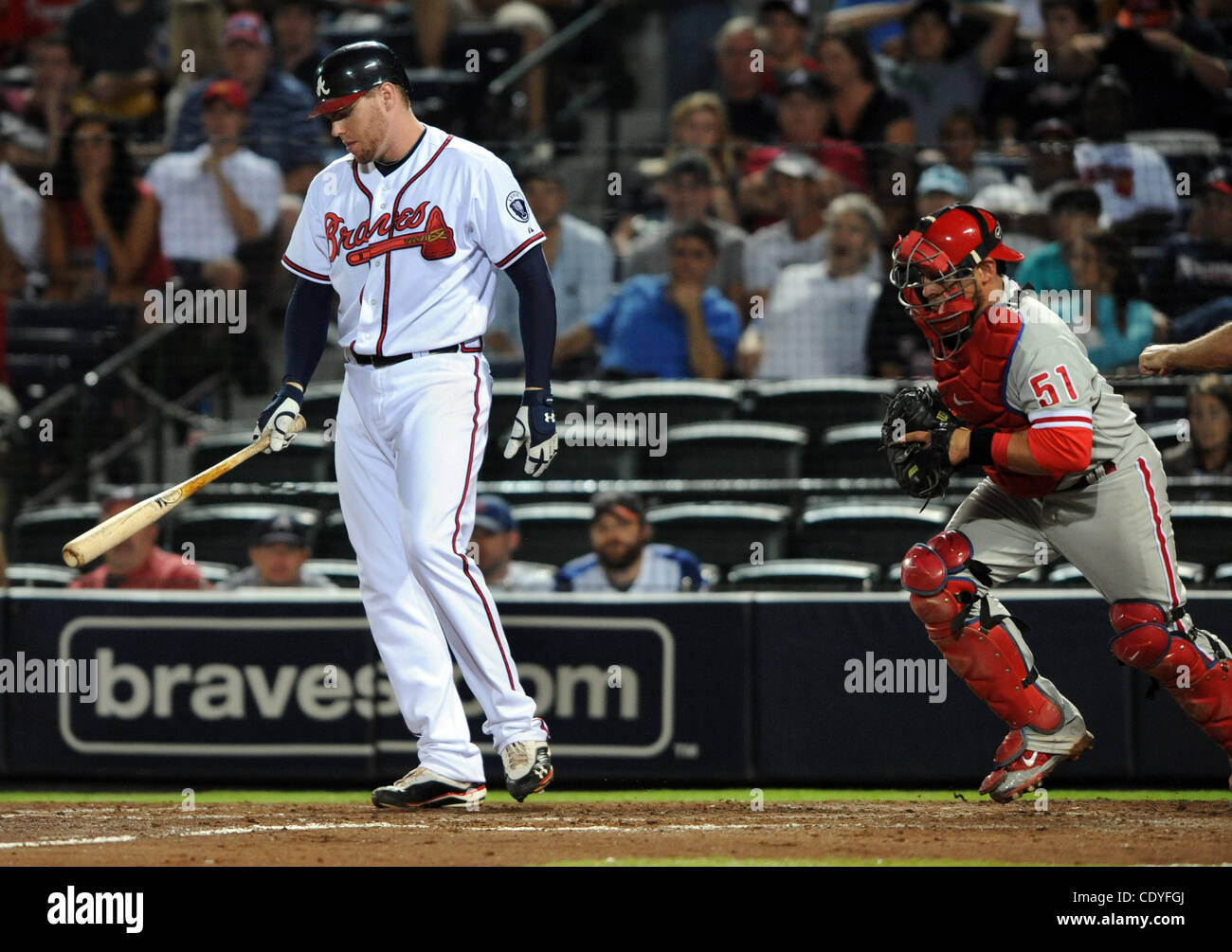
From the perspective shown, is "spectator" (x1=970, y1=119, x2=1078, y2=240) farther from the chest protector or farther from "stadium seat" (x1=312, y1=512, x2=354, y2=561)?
"stadium seat" (x1=312, y1=512, x2=354, y2=561)

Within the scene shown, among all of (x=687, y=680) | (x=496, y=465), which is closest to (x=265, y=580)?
(x=496, y=465)

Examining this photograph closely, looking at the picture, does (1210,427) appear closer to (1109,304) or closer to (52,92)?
(1109,304)

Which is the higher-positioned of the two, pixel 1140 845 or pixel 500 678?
pixel 500 678

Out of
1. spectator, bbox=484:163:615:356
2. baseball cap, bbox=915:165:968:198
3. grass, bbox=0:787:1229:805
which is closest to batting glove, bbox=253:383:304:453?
grass, bbox=0:787:1229:805

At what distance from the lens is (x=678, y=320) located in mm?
8266

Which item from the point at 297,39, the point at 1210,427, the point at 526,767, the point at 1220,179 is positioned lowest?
the point at 526,767

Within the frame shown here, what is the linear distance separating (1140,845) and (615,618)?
2860 millimetres

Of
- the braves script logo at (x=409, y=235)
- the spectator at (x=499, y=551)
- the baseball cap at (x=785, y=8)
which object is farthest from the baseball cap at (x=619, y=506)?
the baseball cap at (x=785, y=8)

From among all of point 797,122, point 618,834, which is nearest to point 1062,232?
point 797,122

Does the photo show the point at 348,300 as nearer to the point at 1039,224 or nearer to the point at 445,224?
the point at 445,224

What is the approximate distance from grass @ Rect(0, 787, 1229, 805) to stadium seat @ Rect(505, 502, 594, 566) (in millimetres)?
1180

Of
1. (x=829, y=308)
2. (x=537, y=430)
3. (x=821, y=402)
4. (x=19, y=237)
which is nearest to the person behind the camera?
(x=537, y=430)

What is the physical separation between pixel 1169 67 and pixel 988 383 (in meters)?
4.77

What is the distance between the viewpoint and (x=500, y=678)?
4.90 meters
